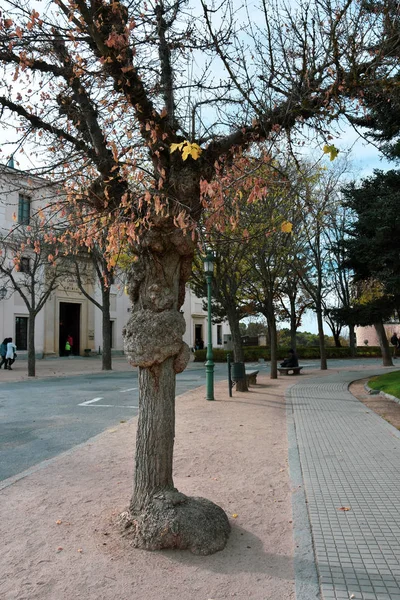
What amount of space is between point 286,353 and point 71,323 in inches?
730

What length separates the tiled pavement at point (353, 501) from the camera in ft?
11.2

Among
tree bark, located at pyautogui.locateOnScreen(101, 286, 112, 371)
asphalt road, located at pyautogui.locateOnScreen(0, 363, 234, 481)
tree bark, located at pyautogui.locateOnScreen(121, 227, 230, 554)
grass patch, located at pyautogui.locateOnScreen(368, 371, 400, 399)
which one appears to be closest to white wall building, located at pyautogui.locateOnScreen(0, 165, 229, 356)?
tree bark, located at pyautogui.locateOnScreen(101, 286, 112, 371)

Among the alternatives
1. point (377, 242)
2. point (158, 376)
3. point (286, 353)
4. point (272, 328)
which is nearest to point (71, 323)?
point (286, 353)

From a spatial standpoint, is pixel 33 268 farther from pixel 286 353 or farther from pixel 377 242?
pixel 286 353

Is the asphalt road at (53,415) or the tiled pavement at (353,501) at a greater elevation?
the asphalt road at (53,415)

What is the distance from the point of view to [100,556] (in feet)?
12.5

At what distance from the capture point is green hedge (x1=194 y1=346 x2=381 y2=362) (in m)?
34.6

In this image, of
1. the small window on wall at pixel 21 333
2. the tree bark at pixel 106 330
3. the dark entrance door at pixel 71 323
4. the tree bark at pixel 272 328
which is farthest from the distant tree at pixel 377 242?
the dark entrance door at pixel 71 323

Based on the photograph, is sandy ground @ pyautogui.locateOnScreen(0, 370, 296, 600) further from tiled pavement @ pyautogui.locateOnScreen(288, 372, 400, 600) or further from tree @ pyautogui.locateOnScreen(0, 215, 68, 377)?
tree @ pyautogui.locateOnScreen(0, 215, 68, 377)

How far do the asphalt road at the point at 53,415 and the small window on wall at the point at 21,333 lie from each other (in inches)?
679

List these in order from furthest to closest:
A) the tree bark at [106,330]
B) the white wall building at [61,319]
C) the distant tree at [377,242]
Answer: the white wall building at [61,319] < the tree bark at [106,330] < the distant tree at [377,242]

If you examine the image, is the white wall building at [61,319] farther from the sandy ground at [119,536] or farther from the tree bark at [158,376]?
the tree bark at [158,376]

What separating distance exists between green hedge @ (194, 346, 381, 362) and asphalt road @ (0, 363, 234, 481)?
16595 mm

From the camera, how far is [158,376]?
4.29m
